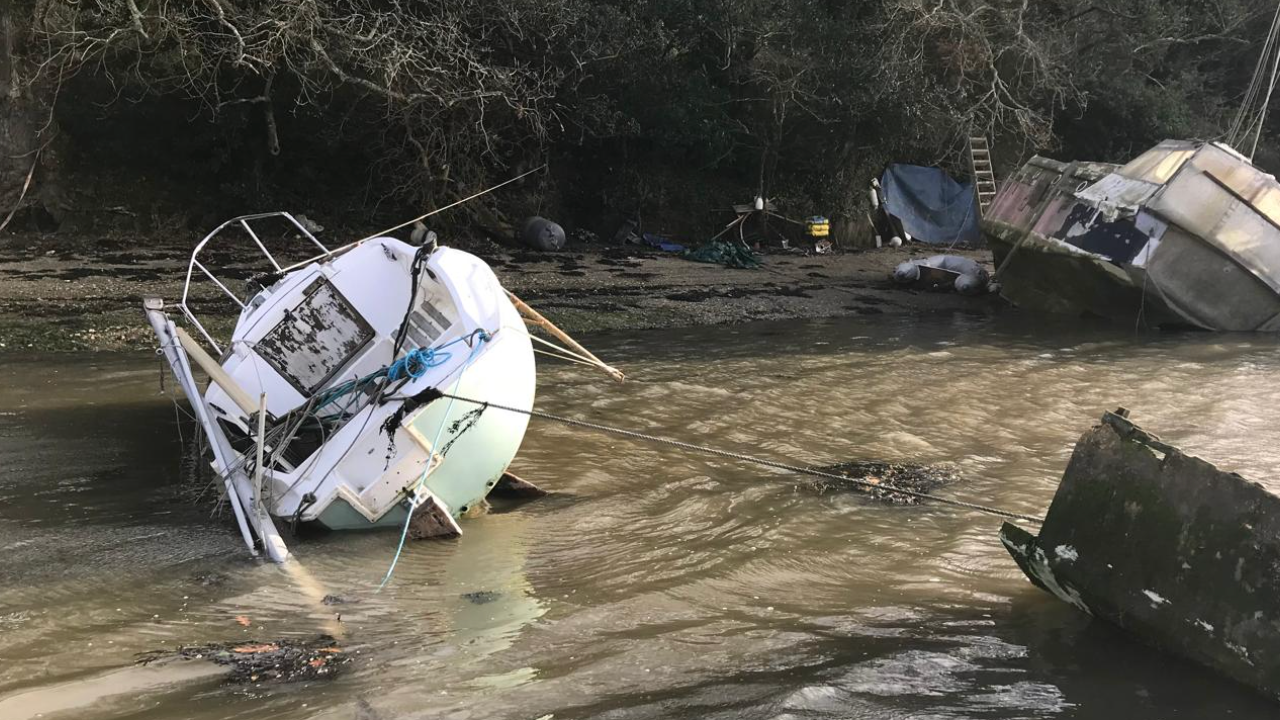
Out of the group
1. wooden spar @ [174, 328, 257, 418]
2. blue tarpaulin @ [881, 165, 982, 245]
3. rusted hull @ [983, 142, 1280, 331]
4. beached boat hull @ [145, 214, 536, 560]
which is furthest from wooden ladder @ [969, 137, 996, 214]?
wooden spar @ [174, 328, 257, 418]

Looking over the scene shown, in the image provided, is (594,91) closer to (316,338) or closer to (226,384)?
(316,338)

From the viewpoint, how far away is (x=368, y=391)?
710cm

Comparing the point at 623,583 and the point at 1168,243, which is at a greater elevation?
the point at 1168,243

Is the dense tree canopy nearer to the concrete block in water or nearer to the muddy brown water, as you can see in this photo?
the muddy brown water

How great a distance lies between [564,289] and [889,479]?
8341 mm

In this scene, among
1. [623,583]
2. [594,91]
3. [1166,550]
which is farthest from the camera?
[594,91]

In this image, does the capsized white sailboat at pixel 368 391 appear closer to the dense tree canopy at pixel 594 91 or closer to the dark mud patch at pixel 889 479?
the dark mud patch at pixel 889 479

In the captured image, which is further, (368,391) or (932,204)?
(932,204)

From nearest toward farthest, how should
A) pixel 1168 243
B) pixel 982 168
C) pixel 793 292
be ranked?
pixel 1168 243, pixel 793 292, pixel 982 168

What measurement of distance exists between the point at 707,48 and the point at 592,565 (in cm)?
1654

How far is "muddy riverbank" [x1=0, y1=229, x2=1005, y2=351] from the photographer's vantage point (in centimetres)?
1180

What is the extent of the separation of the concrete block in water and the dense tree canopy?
41.1ft

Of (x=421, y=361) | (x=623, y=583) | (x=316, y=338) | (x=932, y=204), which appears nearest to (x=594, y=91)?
(x=932, y=204)

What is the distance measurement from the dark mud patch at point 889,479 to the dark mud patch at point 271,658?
4119 millimetres
